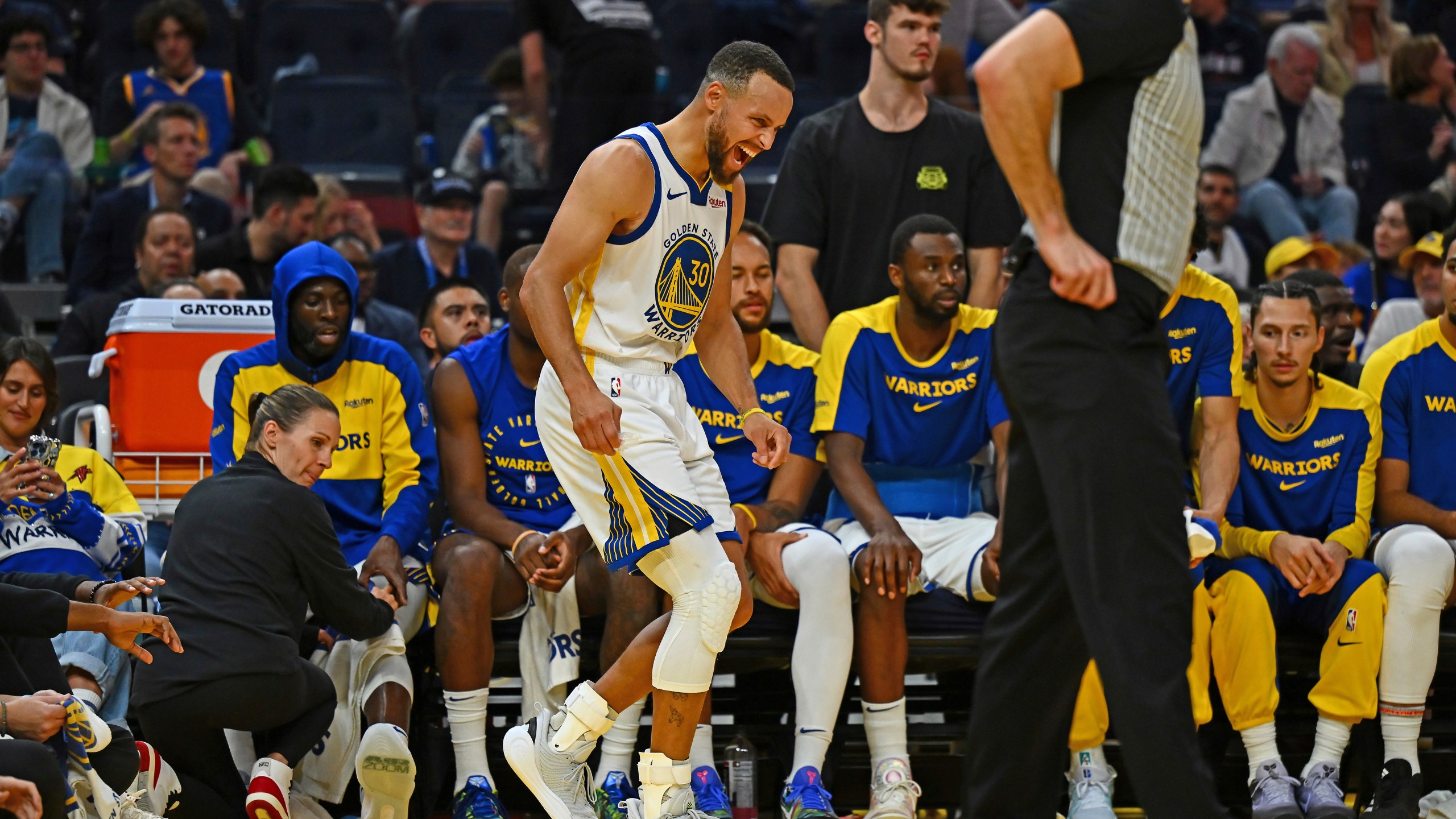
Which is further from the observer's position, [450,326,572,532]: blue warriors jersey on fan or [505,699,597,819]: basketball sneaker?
[450,326,572,532]: blue warriors jersey on fan

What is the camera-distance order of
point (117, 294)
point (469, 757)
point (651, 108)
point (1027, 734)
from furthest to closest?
point (651, 108)
point (117, 294)
point (469, 757)
point (1027, 734)

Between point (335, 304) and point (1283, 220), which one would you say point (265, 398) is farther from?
point (1283, 220)

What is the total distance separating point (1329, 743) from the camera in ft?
15.4

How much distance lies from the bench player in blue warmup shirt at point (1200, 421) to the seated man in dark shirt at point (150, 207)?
194 inches

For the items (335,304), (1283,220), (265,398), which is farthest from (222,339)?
(1283,220)

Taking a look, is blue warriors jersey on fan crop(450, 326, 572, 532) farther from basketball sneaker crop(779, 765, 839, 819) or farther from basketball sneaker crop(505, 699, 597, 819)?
basketball sneaker crop(779, 765, 839, 819)

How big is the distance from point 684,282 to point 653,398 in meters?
0.32

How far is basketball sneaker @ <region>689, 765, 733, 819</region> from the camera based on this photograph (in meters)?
4.50

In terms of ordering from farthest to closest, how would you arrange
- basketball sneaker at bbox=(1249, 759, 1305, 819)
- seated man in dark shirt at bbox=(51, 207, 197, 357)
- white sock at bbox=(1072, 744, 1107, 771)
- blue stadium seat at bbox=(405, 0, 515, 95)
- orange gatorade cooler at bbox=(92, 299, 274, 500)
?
blue stadium seat at bbox=(405, 0, 515, 95) < seated man in dark shirt at bbox=(51, 207, 197, 357) < orange gatorade cooler at bbox=(92, 299, 274, 500) < white sock at bbox=(1072, 744, 1107, 771) < basketball sneaker at bbox=(1249, 759, 1305, 819)

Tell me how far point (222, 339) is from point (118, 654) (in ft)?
3.84

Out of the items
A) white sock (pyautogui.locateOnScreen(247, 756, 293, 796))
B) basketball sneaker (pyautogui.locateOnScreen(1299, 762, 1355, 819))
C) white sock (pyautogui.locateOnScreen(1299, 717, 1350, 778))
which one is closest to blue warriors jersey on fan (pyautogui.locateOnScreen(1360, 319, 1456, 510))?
white sock (pyautogui.locateOnScreen(1299, 717, 1350, 778))

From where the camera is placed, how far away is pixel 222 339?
211 inches

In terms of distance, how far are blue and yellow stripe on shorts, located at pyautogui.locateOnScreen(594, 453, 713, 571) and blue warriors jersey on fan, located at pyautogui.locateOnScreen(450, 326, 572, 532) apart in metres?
1.29

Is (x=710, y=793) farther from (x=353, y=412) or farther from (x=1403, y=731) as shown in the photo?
(x=1403, y=731)
